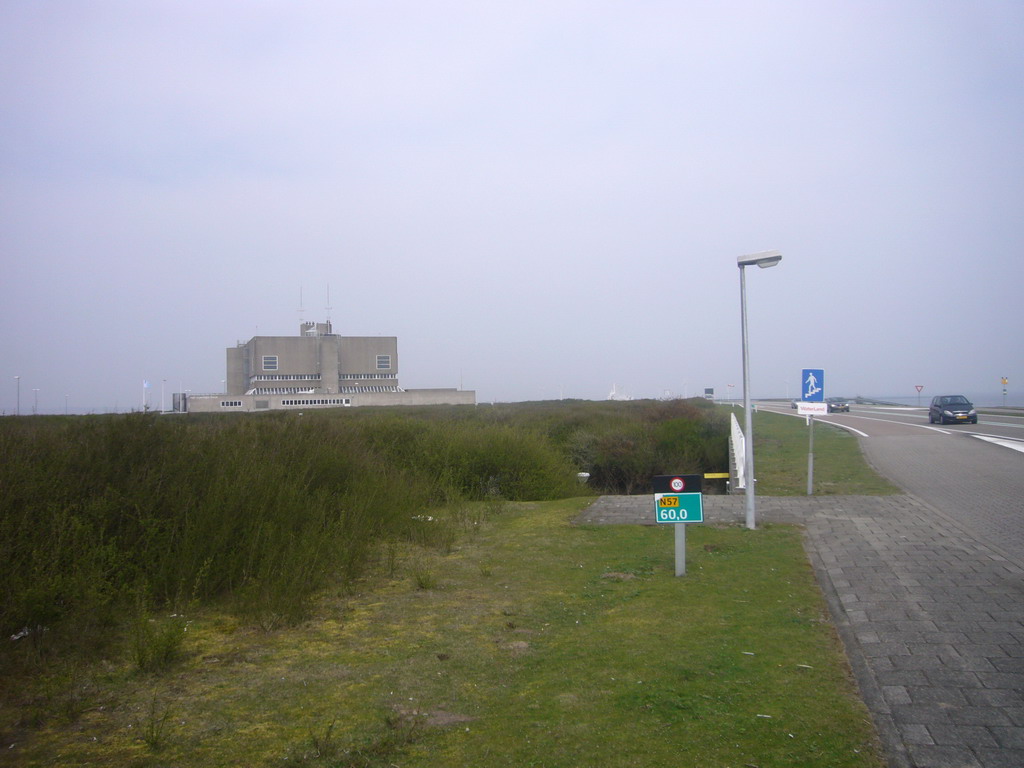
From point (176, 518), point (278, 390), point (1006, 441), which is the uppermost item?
point (278, 390)

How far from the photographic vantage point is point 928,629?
21.4 feet

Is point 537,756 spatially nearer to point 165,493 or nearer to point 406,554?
point 165,493

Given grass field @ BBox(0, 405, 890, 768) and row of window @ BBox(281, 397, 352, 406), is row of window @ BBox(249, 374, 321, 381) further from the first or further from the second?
grass field @ BBox(0, 405, 890, 768)

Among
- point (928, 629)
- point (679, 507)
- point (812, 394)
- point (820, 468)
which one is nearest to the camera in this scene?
point (928, 629)

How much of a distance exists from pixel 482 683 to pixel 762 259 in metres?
8.55

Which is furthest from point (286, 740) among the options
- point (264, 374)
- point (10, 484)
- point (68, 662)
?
point (264, 374)

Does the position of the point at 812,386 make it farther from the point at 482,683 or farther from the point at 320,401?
the point at 320,401

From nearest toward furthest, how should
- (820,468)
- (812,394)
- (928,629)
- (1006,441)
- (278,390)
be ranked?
(928,629), (812,394), (820,468), (1006,441), (278,390)

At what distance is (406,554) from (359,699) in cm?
487

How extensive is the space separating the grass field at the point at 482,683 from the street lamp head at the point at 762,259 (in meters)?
4.86

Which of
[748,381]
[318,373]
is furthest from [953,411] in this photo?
[318,373]

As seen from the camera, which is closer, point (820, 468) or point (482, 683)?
point (482, 683)

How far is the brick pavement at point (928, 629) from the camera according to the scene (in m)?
4.52

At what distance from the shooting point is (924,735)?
14.8ft
